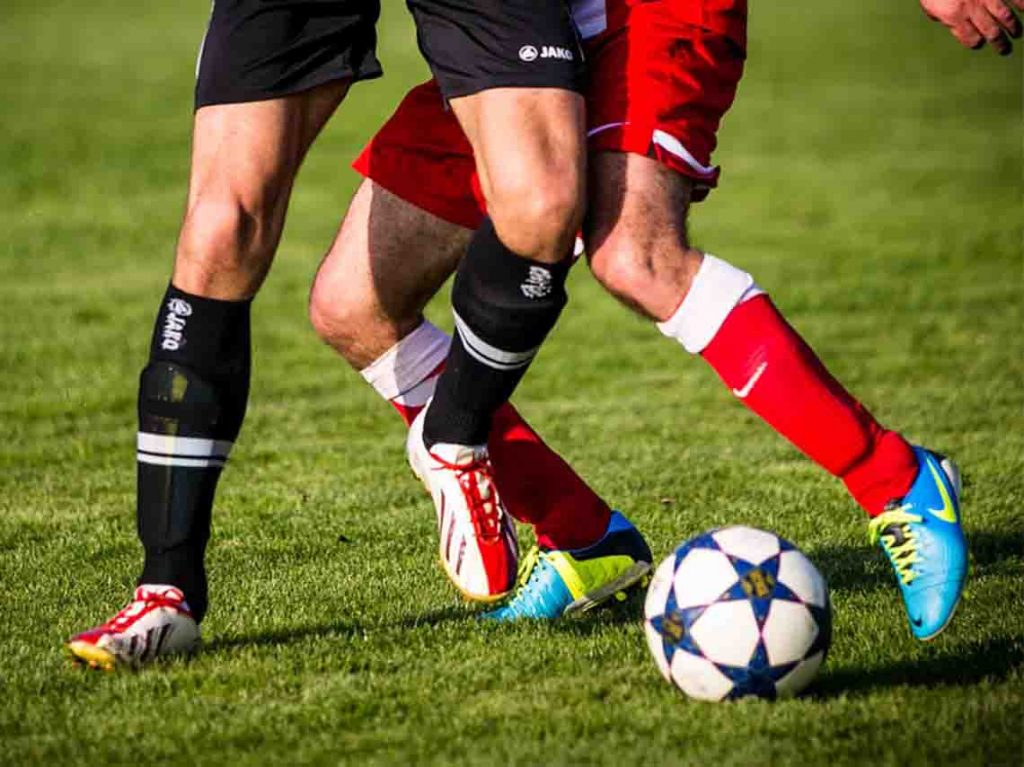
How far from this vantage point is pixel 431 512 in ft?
21.8

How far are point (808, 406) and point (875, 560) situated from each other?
1.45 metres

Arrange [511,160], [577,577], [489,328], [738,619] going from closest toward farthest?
[738,619], [511,160], [489,328], [577,577]

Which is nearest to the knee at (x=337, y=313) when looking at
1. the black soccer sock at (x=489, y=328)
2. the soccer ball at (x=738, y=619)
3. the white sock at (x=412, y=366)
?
the white sock at (x=412, y=366)

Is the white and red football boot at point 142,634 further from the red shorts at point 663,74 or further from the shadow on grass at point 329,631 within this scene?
the red shorts at point 663,74

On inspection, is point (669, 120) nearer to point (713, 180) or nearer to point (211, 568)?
point (713, 180)

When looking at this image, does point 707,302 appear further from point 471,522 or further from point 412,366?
point 412,366

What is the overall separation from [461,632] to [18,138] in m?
18.2

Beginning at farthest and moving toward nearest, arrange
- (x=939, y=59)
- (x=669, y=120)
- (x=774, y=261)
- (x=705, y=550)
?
(x=939, y=59) < (x=774, y=261) < (x=669, y=120) < (x=705, y=550)

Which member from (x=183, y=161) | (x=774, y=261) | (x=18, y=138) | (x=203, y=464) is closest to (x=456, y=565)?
(x=203, y=464)

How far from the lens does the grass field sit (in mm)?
3994

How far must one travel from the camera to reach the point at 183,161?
20391 mm

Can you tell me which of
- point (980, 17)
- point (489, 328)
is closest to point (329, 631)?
point (489, 328)

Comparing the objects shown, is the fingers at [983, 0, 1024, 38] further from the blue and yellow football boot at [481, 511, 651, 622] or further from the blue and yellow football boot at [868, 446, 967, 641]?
the blue and yellow football boot at [481, 511, 651, 622]

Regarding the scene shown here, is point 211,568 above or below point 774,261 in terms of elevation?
above
